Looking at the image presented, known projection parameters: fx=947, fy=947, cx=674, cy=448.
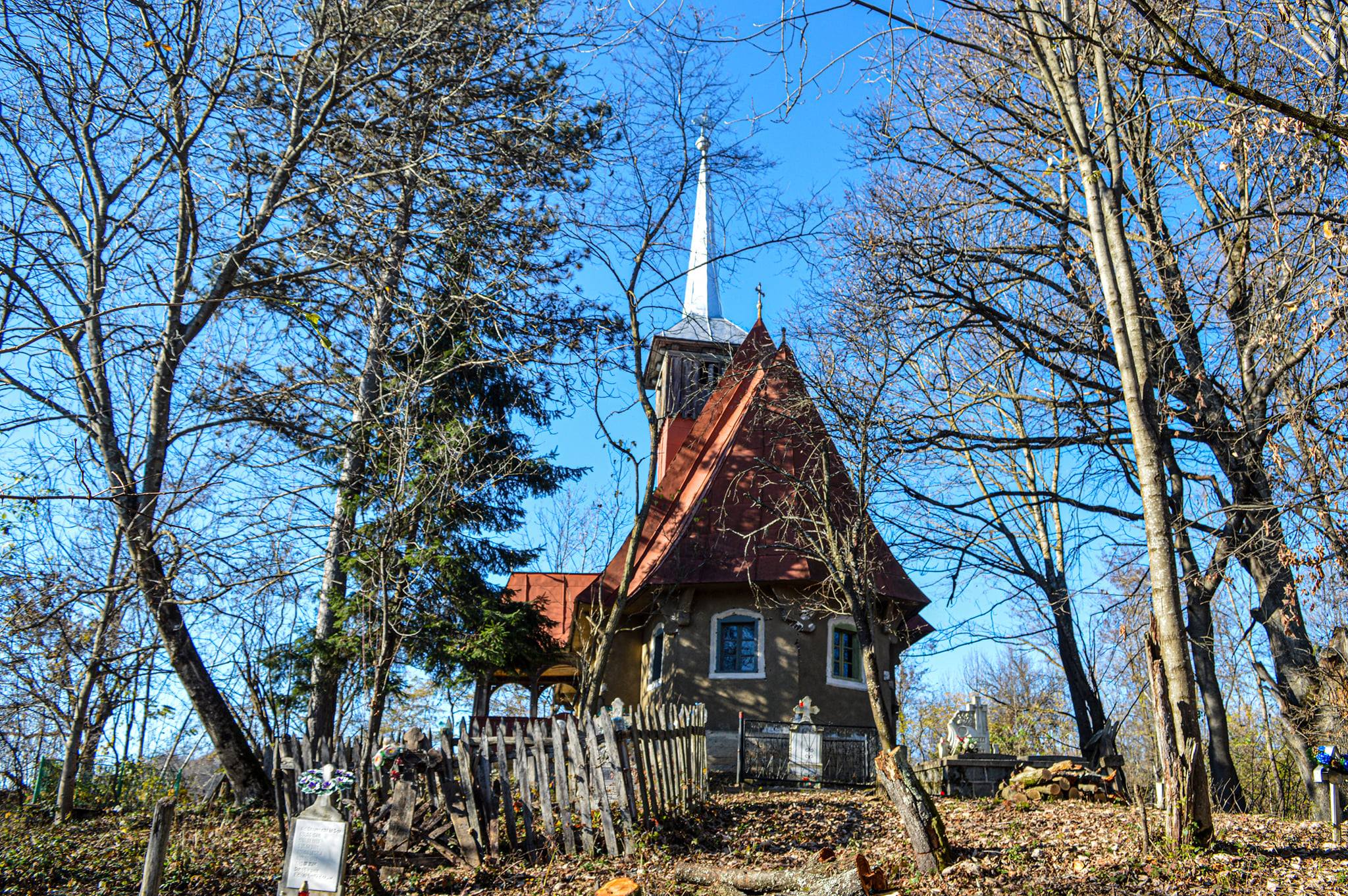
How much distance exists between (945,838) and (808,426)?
333 inches

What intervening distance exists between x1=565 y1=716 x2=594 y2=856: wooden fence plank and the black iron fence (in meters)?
6.72

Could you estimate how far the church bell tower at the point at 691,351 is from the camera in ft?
97.7

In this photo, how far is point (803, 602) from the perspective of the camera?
784 inches

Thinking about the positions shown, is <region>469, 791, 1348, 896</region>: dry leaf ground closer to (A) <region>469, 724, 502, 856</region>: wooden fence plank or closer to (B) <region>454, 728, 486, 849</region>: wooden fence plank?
(A) <region>469, 724, 502, 856</region>: wooden fence plank

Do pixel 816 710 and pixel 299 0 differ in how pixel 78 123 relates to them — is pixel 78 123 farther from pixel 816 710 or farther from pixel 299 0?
pixel 816 710

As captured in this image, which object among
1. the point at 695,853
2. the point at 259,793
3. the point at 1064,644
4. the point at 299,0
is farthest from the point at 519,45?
the point at 1064,644

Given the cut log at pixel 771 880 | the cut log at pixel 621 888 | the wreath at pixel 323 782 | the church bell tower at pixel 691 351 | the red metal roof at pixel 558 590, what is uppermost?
the church bell tower at pixel 691 351

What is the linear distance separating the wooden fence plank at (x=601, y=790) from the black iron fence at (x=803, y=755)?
21.9 feet

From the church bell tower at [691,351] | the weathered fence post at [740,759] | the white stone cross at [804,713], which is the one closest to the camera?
the weathered fence post at [740,759]

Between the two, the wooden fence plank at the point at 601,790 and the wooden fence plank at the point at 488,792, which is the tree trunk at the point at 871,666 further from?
the wooden fence plank at the point at 488,792

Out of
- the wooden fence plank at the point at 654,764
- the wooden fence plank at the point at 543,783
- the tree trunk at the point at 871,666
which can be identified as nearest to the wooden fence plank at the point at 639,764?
the wooden fence plank at the point at 654,764

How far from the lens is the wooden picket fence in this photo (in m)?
10.1

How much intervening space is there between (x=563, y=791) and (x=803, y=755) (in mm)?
7478

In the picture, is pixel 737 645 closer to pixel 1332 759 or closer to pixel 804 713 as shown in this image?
pixel 804 713
